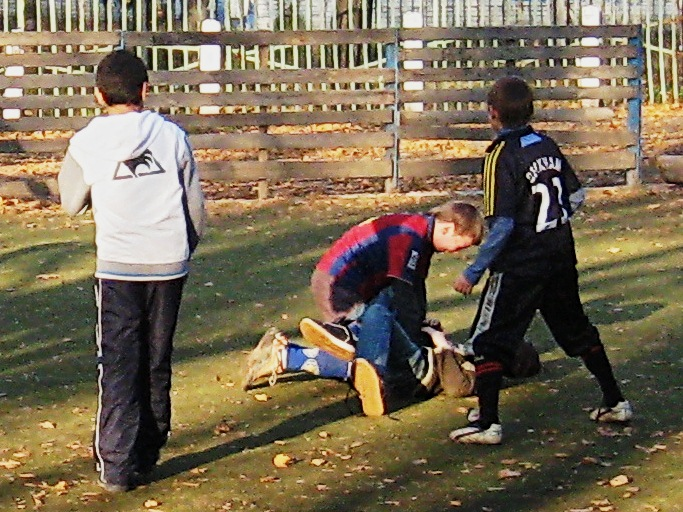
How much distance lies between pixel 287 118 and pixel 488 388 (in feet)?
26.1

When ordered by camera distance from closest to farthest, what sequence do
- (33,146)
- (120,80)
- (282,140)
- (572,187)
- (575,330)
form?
(120,80) < (572,187) < (575,330) < (33,146) < (282,140)

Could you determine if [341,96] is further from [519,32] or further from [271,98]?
[519,32]

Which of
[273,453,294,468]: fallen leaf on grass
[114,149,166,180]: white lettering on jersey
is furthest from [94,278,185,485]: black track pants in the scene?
[273,453,294,468]: fallen leaf on grass

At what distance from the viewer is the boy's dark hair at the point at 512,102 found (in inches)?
240

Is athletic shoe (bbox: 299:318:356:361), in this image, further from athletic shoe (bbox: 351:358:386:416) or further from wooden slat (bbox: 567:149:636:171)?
wooden slat (bbox: 567:149:636:171)

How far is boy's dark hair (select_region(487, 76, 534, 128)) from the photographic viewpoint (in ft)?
20.0

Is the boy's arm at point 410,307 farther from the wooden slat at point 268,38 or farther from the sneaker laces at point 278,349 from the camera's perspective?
the wooden slat at point 268,38

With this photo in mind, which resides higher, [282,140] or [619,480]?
[282,140]

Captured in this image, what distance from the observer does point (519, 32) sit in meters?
14.3

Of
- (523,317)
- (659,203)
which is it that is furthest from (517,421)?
(659,203)

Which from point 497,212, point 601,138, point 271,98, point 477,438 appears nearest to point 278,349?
point 477,438

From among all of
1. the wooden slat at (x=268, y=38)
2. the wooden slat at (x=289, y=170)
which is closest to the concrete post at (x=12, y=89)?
the wooden slat at (x=268, y=38)

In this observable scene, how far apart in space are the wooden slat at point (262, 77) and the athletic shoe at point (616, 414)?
25.0 feet

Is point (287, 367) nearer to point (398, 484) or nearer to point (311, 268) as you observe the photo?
point (398, 484)
